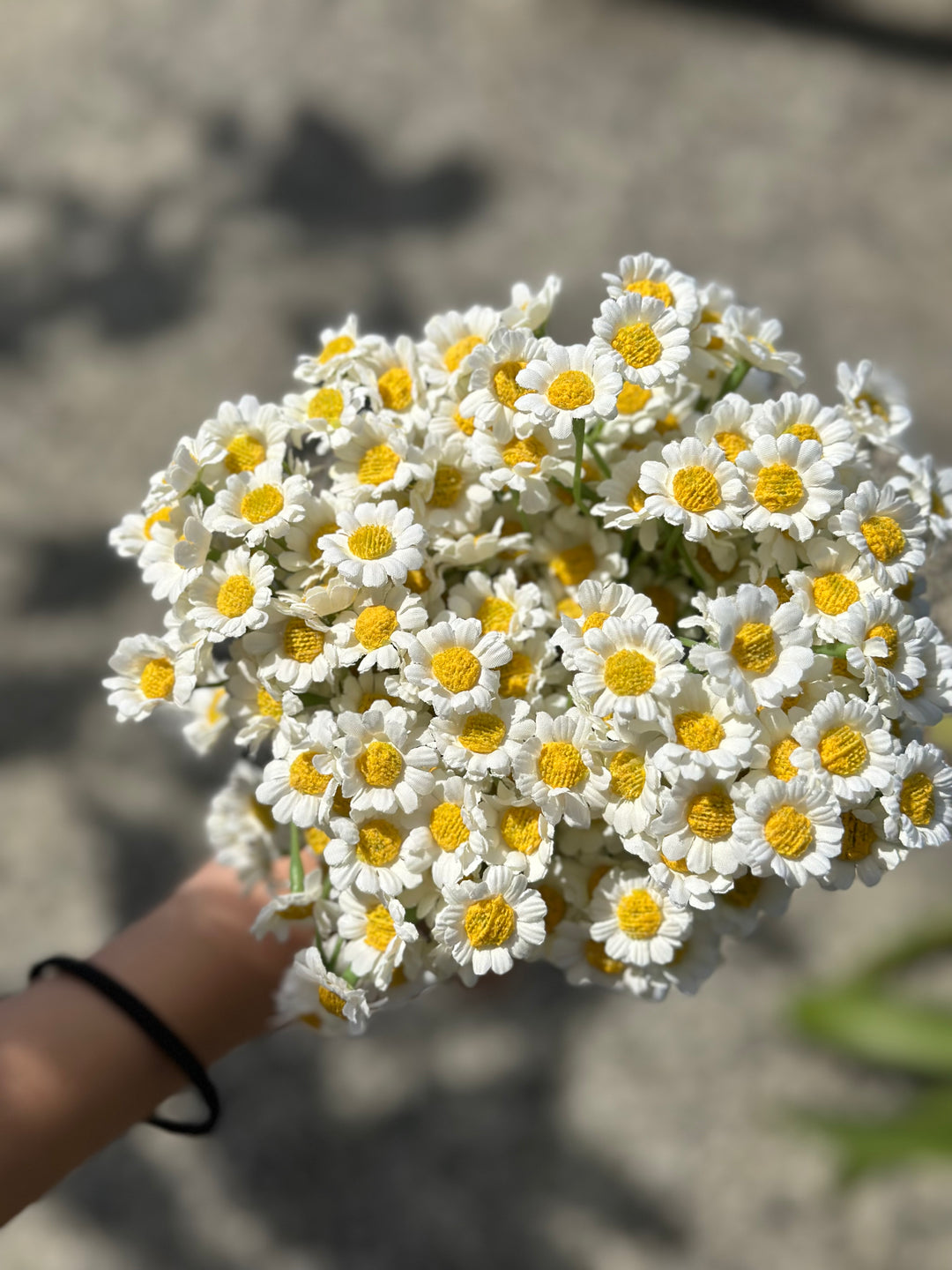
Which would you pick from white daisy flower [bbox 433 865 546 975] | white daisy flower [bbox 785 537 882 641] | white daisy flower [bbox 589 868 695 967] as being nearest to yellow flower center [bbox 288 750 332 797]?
white daisy flower [bbox 433 865 546 975]

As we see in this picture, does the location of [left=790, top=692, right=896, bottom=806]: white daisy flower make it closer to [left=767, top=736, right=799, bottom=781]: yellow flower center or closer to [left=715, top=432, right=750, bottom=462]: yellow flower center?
[left=767, top=736, right=799, bottom=781]: yellow flower center

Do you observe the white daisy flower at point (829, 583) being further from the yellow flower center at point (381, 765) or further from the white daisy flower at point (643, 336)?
the yellow flower center at point (381, 765)

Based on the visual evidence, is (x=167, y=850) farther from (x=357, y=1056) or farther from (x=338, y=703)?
(x=338, y=703)

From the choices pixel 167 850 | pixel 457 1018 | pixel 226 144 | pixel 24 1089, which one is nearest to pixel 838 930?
pixel 457 1018

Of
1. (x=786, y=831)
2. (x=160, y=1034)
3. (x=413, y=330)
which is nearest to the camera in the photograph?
(x=786, y=831)

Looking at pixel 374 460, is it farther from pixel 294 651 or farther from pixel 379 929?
pixel 379 929

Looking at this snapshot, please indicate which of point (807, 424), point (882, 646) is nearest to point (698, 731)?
point (882, 646)
